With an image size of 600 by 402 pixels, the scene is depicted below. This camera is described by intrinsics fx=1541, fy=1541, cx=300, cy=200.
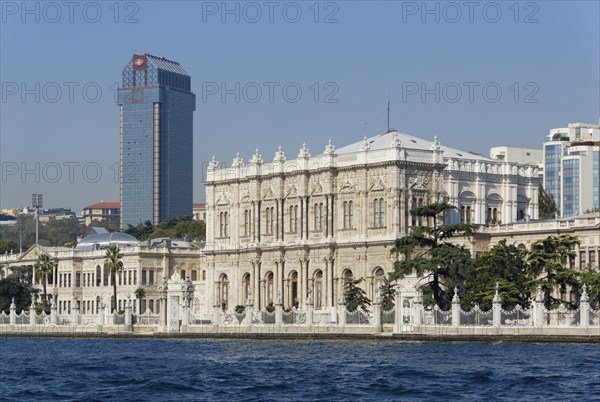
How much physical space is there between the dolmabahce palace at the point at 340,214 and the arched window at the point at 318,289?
0.23ft

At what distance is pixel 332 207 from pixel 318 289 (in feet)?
19.4

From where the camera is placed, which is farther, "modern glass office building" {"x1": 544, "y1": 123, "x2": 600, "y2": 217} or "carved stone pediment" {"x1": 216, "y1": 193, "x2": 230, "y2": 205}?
"modern glass office building" {"x1": 544, "y1": 123, "x2": 600, "y2": 217}

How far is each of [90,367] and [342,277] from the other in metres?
40.6

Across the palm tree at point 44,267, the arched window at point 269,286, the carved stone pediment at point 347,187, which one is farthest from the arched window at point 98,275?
the carved stone pediment at point 347,187

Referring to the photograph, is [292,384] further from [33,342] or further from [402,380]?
[33,342]

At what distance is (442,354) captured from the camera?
65938 millimetres

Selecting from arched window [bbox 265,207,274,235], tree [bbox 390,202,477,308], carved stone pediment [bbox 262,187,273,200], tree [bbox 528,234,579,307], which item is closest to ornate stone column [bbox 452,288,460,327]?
tree [bbox 528,234,579,307]

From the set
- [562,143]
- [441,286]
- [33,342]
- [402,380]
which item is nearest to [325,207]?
[441,286]

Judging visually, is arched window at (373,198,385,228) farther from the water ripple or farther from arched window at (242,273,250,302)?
the water ripple

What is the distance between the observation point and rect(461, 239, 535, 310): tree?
79.5 metres

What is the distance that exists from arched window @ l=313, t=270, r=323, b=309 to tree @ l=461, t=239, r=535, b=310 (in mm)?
21272

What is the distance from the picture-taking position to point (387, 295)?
8762 centimetres

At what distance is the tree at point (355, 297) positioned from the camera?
294 ft

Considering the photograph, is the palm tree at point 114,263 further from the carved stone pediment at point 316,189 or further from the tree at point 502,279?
the tree at point 502,279
